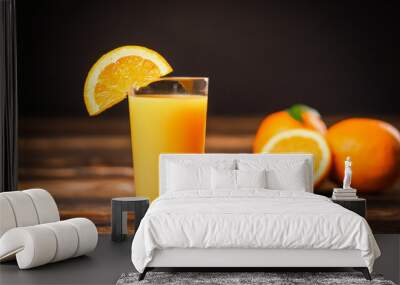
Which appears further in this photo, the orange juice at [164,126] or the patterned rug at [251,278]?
the orange juice at [164,126]

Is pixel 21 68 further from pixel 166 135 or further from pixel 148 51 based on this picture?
pixel 166 135

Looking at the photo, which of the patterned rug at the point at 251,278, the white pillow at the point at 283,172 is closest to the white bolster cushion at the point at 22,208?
the patterned rug at the point at 251,278

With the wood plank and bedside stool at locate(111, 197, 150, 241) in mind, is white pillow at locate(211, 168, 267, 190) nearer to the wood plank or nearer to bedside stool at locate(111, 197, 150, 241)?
bedside stool at locate(111, 197, 150, 241)

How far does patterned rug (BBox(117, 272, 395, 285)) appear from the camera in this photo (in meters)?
5.14

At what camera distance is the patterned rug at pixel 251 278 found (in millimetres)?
5145

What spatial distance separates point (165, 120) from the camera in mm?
6879

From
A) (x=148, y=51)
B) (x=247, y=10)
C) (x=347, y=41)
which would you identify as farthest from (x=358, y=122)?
(x=148, y=51)

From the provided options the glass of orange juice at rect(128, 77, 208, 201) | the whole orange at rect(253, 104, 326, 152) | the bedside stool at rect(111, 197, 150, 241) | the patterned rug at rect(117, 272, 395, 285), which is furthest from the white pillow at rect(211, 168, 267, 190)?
the patterned rug at rect(117, 272, 395, 285)

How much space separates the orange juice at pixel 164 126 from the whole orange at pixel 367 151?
1.42 metres

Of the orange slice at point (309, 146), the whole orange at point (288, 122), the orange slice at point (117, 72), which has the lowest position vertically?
the orange slice at point (309, 146)

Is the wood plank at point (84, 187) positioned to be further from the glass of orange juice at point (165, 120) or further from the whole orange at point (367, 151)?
the whole orange at point (367, 151)

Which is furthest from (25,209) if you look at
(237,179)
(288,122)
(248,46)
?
(248,46)

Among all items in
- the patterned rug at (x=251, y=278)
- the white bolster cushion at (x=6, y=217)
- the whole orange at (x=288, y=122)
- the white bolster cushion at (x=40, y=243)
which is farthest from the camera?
the whole orange at (x=288, y=122)

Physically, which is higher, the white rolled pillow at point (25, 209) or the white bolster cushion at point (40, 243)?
the white rolled pillow at point (25, 209)
